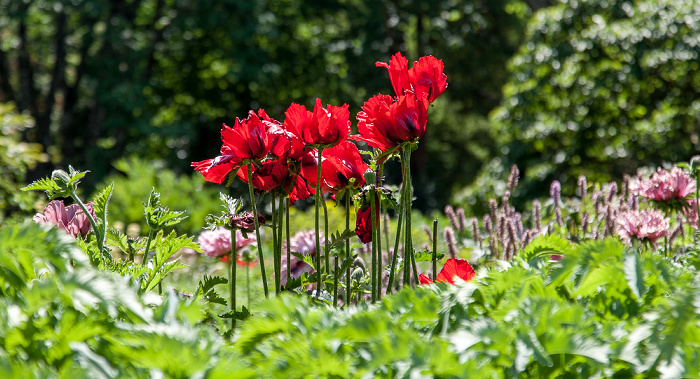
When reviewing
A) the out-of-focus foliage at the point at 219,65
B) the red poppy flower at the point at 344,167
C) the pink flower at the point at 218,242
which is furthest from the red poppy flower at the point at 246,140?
the out-of-focus foliage at the point at 219,65

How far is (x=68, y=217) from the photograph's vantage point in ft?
5.90

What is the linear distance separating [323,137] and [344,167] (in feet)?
0.51

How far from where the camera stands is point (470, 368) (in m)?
0.90

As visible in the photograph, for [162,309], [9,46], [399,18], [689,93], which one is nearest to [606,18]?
[689,93]

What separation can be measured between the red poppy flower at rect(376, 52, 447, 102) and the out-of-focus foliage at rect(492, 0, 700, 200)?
18.1 ft

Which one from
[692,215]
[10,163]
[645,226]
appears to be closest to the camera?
[645,226]

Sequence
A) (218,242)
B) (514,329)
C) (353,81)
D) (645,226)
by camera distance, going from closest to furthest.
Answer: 1. (514,329)
2. (645,226)
3. (218,242)
4. (353,81)

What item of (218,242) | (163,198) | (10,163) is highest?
(218,242)

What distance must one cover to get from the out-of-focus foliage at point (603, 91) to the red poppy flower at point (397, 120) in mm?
5683

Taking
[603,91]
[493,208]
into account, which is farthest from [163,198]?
[493,208]

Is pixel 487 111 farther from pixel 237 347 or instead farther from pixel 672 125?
pixel 237 347

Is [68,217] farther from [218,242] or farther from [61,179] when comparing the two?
[218,242]

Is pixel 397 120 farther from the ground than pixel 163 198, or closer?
farther from the ground

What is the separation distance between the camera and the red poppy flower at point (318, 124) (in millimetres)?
1570
